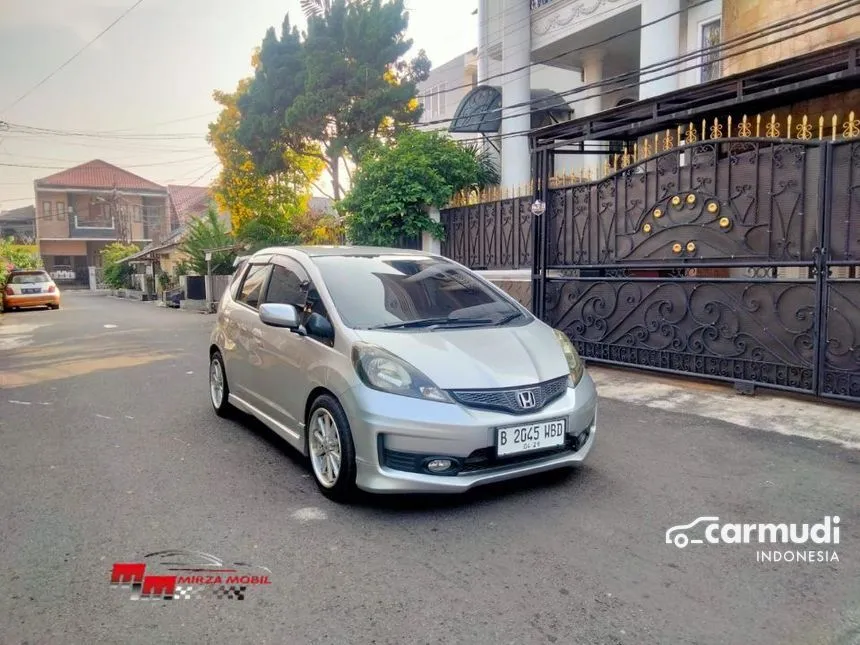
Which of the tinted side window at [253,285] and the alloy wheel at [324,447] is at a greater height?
the tinted side window at [253,285]

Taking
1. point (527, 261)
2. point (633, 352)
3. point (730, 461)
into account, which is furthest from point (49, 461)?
point (527, 261)

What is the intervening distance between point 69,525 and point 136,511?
35cm

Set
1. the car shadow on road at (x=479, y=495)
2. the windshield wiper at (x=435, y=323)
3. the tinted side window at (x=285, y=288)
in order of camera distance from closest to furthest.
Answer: the car shadow on road at (x=479, y=495) < the windshield wiper at (x=435, y=323) < the tinted side window at (x=285, y=288)

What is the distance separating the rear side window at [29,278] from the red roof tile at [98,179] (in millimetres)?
27402

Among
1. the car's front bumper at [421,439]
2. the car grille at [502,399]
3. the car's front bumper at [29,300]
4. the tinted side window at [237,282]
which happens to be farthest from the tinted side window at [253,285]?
the car's front bumper at [29,300]

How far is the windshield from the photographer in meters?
4.32

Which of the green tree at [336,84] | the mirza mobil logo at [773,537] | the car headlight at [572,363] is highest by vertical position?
the green tree at [336,84]

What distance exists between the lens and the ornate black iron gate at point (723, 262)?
5.89 meters

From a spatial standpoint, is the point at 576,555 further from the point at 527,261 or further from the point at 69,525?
the point at 527,261

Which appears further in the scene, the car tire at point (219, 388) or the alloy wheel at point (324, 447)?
the car tire at point (219, 388)

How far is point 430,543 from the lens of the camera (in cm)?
335

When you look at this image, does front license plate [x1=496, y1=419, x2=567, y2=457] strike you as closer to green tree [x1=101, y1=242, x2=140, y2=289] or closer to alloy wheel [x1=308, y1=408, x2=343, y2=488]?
alloy wheel [x1=308, y1=408, x2=343, y2=488]

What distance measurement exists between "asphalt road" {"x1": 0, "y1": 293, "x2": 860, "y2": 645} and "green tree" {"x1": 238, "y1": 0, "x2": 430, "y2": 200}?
15.2 metres

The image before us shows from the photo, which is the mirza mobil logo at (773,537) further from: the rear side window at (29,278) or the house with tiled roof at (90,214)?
the house with tiled roof at (90,214)
